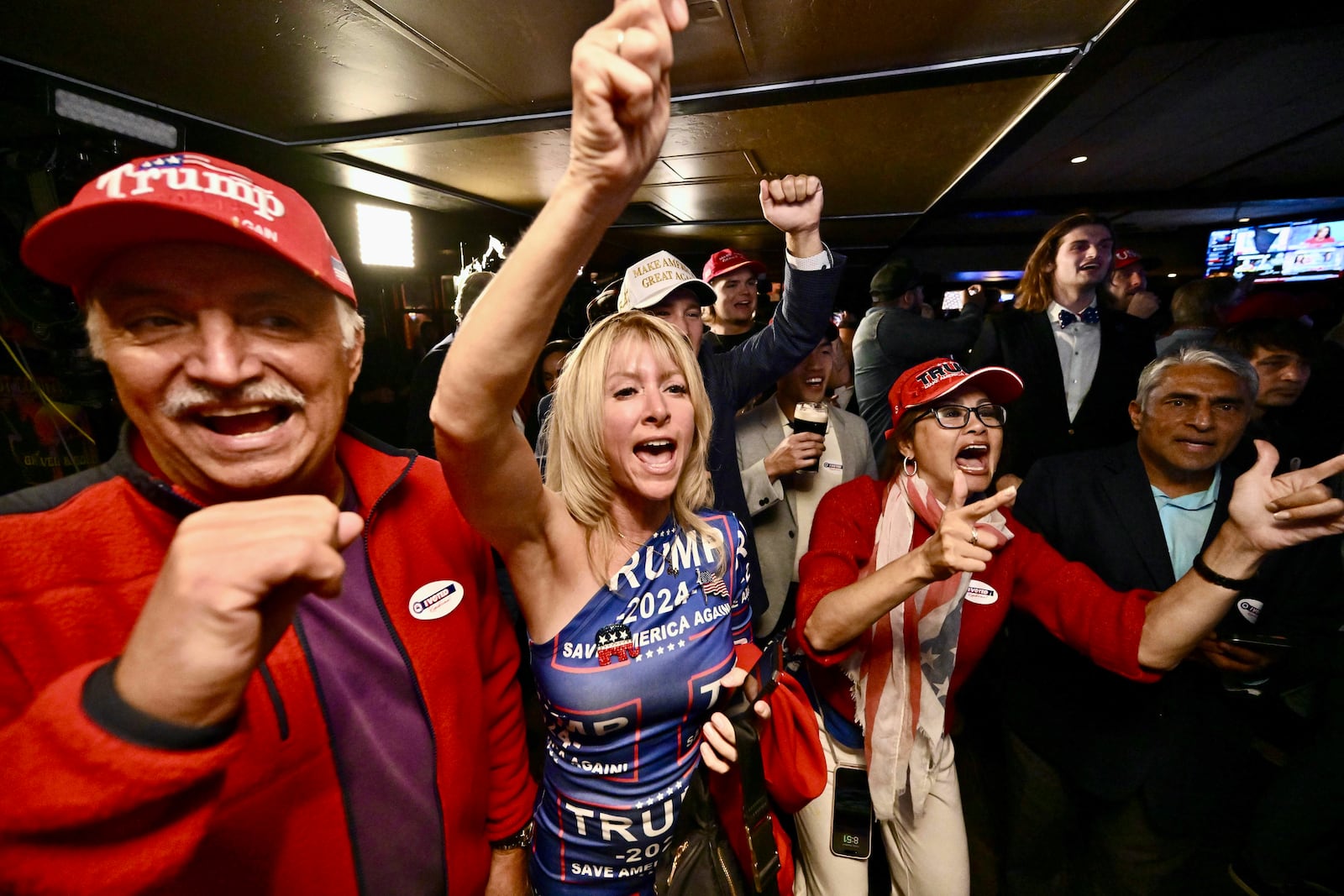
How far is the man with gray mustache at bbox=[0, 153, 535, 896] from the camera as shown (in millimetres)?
544

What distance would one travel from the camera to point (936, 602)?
1.70 m

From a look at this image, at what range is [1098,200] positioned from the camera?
7.06 m

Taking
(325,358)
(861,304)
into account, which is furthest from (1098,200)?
(325,358)

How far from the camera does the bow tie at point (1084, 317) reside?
2953mm

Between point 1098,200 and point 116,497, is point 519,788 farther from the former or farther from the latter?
point 1098,200

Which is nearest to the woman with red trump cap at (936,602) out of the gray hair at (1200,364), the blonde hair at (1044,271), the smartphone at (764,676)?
the smartphone at (764,676)

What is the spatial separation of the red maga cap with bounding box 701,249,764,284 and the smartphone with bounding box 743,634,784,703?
7.96ft

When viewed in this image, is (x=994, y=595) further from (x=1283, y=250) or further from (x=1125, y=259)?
(x=1283, y=250)

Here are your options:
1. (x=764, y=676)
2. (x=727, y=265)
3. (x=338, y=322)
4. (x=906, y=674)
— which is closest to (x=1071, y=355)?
(x=727, y=265)

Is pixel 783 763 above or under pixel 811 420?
under

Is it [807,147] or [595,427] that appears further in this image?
[807,147]

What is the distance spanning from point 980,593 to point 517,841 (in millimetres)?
1568

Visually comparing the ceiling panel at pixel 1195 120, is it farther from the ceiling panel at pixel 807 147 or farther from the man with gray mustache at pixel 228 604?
the man with gray mustache at pixel 228 604

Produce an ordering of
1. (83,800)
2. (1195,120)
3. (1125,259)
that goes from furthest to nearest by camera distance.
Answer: (1125,259), (1195,120), (83,800)
